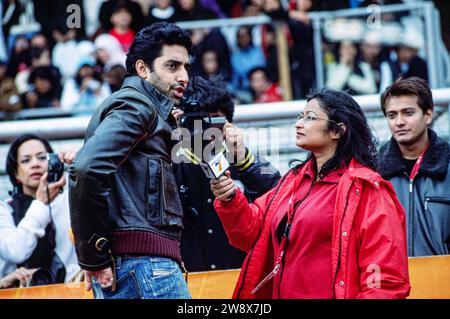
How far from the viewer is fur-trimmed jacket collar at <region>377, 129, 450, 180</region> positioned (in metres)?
5.80

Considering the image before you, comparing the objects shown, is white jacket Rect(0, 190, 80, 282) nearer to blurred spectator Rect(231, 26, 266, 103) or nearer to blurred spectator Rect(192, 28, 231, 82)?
blurred spectator Rect(192, 28, 231, 82)

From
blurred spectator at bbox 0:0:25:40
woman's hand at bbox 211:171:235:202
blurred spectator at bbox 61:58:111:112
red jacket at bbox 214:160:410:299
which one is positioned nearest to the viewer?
red jacket at bbox 214:160:410:299

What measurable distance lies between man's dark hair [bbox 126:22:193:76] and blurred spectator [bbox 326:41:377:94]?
552 centimetres

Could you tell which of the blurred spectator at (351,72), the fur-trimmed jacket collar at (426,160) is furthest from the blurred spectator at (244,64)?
the fur-trimmed jacket collar at (426,160)

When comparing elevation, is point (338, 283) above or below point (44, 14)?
below

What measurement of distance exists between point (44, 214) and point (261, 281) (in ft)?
6.01

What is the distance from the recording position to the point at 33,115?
10.1 metres

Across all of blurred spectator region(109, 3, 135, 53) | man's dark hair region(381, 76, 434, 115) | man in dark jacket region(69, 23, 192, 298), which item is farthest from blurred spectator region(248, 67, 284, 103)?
man in dark jacket region(69, 23, 192, 298)

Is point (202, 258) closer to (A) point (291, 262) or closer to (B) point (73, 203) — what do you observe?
(A) point (291, 262)

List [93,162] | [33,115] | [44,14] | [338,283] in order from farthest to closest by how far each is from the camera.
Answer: [44,14] → [33,115] → [338,283] → [93,162]

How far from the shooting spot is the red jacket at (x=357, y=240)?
14.5 ft

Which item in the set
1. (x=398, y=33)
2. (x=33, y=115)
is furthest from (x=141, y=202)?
(x=398, y=33)

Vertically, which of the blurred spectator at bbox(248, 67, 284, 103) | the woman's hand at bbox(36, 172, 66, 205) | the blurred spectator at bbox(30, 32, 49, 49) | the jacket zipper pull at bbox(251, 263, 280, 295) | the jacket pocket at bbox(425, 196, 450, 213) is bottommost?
the jacket zipper pull at bbox(251, 263, 280, 295)

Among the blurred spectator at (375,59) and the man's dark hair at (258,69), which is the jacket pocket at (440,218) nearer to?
the blurred spectator at (375,59)
